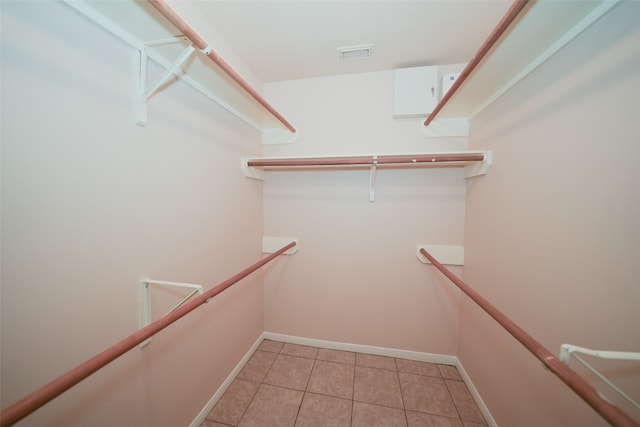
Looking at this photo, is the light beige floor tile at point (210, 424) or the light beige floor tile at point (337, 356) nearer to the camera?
the light beige floor tile at point (210, 424)

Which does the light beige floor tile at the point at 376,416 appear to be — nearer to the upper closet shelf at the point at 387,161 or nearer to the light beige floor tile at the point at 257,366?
the light beige floor tile at the point at 257,366

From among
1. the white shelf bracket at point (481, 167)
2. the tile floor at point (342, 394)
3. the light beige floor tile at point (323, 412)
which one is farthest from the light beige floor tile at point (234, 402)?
the white shelf bracket at point (481, 167)

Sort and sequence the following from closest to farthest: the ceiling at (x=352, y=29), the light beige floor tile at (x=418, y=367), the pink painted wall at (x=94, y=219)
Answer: the pink painted wall at (x=94, y=219)
the ceiling at (x=352, y=29)
the light beige floor tile at (x=418, y=367)

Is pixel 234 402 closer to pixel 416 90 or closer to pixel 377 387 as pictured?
pixel 377 387

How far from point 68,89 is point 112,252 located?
1.99 ft

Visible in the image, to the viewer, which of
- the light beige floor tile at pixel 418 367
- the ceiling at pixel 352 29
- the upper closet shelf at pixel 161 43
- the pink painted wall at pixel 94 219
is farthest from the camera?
the light beige floor tile at pixel 418 367

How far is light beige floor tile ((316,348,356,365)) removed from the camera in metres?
1.84

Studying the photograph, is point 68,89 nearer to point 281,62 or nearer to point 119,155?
point 119,155

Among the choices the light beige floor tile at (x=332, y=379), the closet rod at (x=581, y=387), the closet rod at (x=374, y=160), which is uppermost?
the closet rod at (x=374, y=160)

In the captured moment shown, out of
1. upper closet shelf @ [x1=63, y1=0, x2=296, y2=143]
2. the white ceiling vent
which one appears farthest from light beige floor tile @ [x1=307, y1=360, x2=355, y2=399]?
the white ceiling vent

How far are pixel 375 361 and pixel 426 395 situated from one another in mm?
430

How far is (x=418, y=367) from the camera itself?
70.1 inches

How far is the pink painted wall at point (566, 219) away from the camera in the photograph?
68 cm

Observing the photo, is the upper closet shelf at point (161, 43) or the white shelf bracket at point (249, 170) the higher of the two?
the upper closet shelf at point (161, 43)
